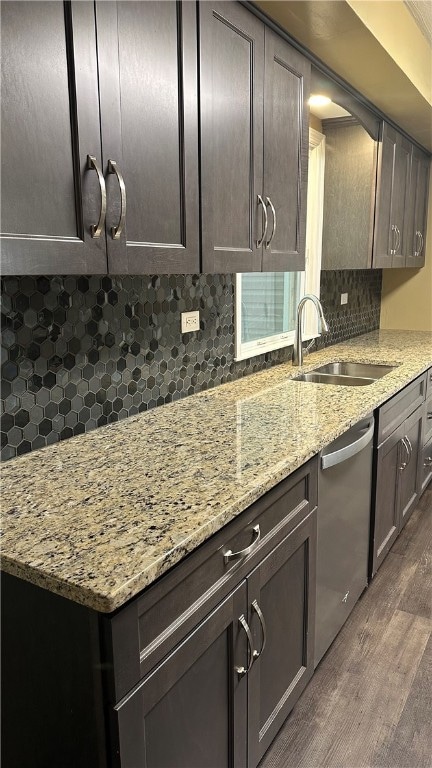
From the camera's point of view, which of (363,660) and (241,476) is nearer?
(241,476)

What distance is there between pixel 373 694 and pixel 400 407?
1180mm

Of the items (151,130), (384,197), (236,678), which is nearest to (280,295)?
(384,197)

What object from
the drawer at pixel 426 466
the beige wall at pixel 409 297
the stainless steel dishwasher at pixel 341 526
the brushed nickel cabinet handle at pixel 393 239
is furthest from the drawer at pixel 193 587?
the beige wall at pixel 409 297

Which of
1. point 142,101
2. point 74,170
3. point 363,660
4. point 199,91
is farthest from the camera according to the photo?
point 363,660

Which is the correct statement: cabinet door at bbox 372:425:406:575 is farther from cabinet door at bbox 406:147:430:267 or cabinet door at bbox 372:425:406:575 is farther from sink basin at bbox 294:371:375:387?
cabinet door at bbox 406:147:430:267

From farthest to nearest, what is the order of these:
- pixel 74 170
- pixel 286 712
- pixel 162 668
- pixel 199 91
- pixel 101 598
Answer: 1. pixel 286 712
2. pixel 199 91
3. pixel 74 170
4. pixel 162 668
5. pixel 101 598

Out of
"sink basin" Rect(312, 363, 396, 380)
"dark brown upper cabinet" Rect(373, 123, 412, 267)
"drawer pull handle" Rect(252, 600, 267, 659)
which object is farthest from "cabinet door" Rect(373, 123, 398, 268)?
"drawer pull handle" Rect(252, 600, 267, 659)

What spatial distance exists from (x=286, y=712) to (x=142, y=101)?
172cm

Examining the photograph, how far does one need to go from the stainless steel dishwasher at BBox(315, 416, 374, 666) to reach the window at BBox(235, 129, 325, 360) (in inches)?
29.2

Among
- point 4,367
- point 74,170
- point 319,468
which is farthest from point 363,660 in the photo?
point 74,170

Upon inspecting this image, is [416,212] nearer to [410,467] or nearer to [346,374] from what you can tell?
[346,374]

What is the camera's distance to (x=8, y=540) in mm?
1024

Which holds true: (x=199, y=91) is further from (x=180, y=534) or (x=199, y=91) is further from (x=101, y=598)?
(x=101, y=598)

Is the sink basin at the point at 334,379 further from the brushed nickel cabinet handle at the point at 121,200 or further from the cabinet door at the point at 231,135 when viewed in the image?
the brushed nickel cabinet handle at the point at 121,200
